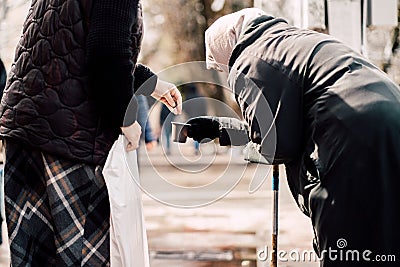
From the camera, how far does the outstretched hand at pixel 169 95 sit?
2.41 m

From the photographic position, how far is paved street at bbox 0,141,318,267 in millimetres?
4672

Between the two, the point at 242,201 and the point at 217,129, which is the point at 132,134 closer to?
the point at 217,129

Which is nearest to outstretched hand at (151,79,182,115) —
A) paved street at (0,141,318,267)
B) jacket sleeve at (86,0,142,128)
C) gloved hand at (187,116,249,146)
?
gloved hand at (187,116,249,146)

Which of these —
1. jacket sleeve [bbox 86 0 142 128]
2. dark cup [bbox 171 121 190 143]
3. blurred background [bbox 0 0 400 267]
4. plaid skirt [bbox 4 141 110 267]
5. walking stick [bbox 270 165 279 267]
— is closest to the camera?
jacket sleeve [bbox 86 0 142 128]

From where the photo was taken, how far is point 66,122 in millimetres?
1986

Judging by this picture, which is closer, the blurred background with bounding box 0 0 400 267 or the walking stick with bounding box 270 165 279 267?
the walking stick with bounding box 270 165 279 267

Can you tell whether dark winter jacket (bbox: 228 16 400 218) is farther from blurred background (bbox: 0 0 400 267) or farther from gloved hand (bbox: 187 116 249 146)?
blurred background (bbox: 0 0 400 267)

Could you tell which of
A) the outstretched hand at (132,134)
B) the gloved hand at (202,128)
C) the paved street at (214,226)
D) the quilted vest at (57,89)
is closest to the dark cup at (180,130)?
the gloved hand at (202,128)

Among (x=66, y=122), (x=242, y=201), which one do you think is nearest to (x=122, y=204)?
(x=66, y=122)

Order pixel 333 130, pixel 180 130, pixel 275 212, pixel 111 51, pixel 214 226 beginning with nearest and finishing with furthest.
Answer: pixel 111 51
pixel 333 130
pixel 180 130
pixel 275 212
pixel 214 226

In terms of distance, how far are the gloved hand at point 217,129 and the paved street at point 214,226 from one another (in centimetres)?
72

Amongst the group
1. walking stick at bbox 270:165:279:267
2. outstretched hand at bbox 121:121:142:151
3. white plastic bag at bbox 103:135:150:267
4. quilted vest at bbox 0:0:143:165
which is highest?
quilted vest at bbox 0:0:143:165

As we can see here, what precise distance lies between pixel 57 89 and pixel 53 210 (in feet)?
1.24

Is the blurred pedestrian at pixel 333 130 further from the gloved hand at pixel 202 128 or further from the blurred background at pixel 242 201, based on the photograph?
the blurred background at pixel 242 201
